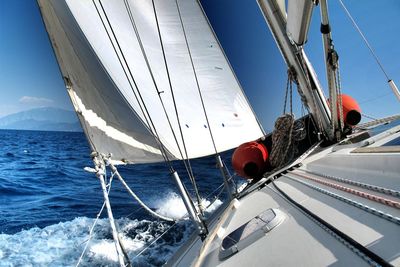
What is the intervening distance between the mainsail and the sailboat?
A: 2cm

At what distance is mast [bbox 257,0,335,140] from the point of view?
4.61 m

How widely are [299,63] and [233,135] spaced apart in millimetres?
1827

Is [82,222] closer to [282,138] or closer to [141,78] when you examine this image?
[141,78]

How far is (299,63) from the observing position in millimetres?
4676

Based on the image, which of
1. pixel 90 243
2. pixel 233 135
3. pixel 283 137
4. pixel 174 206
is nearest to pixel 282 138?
pixel 283 137

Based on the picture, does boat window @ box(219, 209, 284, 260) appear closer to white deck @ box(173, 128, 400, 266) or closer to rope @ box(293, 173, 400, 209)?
white deck @ box(173, 128, 400, 266)

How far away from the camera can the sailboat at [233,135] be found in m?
1.67

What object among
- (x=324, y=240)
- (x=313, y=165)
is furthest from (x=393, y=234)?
(x=313, y=165)

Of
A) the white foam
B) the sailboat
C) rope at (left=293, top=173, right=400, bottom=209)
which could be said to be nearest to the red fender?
the sailboat

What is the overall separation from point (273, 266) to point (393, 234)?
1.80ft

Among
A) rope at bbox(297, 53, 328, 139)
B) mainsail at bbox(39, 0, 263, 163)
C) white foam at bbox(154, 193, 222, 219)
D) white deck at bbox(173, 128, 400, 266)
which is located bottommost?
white deck at bbox(173, 128, 400, 266)

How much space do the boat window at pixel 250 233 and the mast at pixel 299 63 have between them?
123 inches

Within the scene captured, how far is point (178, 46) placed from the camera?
5691 mm

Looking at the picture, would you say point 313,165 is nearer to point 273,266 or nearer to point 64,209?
point 273,266
